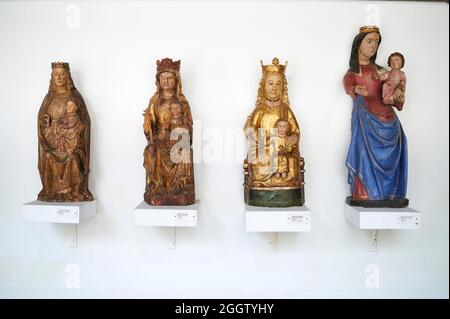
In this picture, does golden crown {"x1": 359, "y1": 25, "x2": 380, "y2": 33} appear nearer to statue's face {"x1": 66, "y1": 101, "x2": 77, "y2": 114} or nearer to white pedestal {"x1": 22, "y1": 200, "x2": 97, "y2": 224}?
statue's face {"x1": 66, "y1": 101, "x2": 77, "y2": 114}

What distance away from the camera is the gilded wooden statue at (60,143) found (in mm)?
2434

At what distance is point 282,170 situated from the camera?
2346mm

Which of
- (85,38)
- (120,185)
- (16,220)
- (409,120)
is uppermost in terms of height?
(85,38)

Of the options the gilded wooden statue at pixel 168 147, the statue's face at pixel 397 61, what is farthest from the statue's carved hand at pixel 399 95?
the gilded wooden statue at pixel 168 147

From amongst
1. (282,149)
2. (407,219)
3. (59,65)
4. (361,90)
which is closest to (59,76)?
(59,65)

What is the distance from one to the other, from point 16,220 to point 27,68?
3.23ft

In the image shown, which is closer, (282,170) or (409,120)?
(282,170)

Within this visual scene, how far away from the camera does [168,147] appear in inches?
94.5

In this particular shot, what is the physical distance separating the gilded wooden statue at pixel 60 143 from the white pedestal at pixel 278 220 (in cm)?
104

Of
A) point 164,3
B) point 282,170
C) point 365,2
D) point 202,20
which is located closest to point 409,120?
point 365,2

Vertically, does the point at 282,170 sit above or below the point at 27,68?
below

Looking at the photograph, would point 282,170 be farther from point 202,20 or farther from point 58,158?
point 58,158

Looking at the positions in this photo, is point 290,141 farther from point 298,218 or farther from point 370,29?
point 370,29

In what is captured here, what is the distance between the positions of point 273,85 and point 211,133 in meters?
0.51
